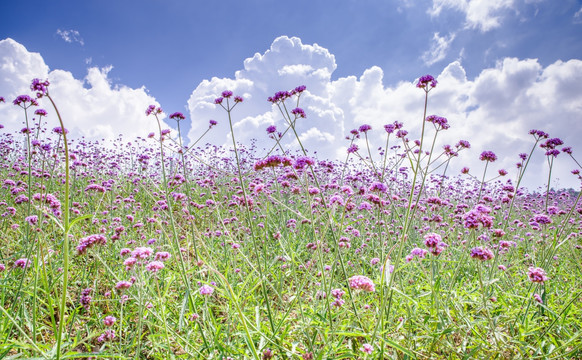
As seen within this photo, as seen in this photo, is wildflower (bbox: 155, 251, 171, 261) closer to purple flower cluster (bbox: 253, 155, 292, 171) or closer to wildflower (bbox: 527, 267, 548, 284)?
purple flower cluster (bbox: 253, 155, 292, 171)

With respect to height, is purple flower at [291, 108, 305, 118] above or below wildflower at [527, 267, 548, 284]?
above

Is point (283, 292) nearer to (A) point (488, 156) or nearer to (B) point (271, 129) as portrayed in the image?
(B) point (271, 129)

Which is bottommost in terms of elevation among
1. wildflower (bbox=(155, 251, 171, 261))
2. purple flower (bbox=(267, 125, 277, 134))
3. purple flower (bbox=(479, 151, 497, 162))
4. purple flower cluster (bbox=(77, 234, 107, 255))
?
wildflower (bbox=(155, 251, 171, 261))

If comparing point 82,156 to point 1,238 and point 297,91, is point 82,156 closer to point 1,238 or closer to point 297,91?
point 1,238

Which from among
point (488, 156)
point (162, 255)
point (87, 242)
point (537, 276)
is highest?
point (488, 156)

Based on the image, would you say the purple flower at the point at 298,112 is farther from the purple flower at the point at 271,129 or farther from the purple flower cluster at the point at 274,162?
the purple flower cluster at the point at 274,162

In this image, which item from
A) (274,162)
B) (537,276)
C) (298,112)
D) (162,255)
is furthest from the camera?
(298,112)

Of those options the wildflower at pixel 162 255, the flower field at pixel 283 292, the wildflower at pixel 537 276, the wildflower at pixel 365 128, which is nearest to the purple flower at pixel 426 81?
the flower field at pixel 283 292

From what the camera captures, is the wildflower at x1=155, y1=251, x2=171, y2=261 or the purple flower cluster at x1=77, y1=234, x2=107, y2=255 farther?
the wildflower at x1=155, y1=251, x2=171, y2=261

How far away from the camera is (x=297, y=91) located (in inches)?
127

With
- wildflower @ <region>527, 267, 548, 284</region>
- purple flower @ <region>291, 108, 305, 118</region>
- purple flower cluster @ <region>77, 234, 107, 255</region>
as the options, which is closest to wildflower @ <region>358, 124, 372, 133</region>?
purple flower @ <region>291, 108, 305, 118</region>

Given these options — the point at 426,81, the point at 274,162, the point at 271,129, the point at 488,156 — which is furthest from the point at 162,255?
the point at 488,156

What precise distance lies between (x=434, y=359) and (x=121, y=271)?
332 cm

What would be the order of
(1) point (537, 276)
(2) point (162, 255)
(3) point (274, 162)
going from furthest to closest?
(2) point (162, 255) < (1) point (537, 276) < (3) point (274, 162)
